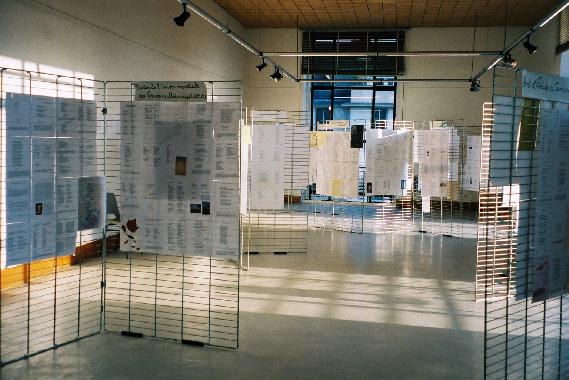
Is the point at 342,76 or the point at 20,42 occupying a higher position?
the point at 342,76

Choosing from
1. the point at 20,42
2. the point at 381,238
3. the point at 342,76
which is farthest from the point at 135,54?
the point at 342,76

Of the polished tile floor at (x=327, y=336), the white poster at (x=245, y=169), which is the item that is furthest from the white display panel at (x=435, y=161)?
the white poster at (x=245, y=169)

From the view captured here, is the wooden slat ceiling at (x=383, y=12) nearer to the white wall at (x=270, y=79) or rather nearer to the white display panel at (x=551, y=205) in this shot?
the white wall at (x=270, y=79)

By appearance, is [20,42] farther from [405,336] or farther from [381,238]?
[381,238]

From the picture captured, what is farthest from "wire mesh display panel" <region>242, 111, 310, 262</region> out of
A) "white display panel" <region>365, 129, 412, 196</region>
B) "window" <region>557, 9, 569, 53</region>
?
"window" <region>557, 9, 569, 53</region>

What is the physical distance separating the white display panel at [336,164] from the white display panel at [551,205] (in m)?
6.16

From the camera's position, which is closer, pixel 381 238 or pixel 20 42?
pixel 20 42

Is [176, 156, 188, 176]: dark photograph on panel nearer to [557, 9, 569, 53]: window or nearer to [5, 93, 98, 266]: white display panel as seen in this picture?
[5, 93, 98, 266]: white display panel

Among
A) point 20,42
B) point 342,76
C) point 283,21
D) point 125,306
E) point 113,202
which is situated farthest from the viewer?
point 342,76

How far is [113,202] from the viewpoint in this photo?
758 cm

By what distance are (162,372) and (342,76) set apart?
43.7 feet

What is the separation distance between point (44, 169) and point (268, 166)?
3.92 m

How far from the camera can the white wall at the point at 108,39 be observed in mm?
6633

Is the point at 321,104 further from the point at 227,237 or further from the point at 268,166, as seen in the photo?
the point at 227,237
